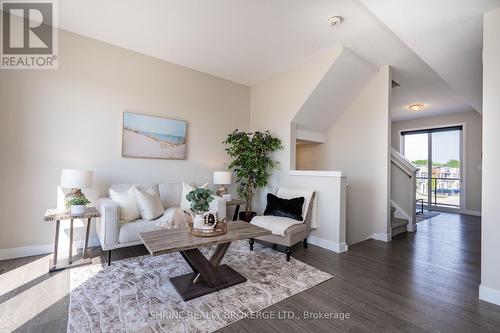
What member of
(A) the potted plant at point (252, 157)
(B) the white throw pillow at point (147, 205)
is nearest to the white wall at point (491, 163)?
(A) the potted plant at point (252, 157)

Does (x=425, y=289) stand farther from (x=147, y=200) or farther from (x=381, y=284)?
(x=147, y=200)

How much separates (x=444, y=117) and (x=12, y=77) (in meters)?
9.36

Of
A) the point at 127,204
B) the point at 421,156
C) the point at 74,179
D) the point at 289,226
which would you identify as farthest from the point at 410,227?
the point at 74,179

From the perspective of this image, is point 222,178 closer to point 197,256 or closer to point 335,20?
point 197,256

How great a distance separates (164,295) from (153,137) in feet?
8.12

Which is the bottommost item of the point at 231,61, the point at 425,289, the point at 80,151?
the point at 425,289

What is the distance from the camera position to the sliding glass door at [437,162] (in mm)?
6805

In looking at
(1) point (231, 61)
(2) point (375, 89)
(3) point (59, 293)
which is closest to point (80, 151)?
(3) point (59, 293)

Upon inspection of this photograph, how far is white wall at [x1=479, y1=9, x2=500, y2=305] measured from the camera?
209 centimetres

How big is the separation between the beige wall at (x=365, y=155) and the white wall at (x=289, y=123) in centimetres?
106

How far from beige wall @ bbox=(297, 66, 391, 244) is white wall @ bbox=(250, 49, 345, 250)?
106 centimetres

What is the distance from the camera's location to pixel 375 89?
13.5ft

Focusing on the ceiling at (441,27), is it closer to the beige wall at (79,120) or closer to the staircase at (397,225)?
the staircase at (397,225)

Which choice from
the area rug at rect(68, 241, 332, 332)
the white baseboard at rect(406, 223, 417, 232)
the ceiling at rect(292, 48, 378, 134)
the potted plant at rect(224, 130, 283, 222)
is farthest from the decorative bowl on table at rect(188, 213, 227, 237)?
the white baseboard at rect(406, 223, 417, 232)
